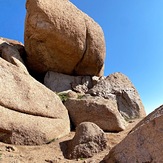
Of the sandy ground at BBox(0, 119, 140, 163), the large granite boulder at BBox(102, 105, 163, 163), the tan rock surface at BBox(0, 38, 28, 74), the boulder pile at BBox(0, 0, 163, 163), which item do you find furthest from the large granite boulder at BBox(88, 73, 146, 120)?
the large granite boulder at BBox(102, 105, 163, 163)

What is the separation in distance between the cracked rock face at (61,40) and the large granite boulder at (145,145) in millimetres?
8933

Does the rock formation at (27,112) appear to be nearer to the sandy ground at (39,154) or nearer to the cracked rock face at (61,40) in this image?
the sandy ground at (39,154)

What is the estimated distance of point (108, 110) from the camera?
10555 mm

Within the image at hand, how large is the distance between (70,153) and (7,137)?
1845mm

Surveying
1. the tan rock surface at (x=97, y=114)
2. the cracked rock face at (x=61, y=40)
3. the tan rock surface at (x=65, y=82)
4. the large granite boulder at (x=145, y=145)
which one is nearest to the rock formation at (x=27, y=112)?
the tan rock surface at (x=97, y=114)

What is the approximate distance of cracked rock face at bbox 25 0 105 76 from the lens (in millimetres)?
13625

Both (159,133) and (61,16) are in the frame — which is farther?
(61,16)

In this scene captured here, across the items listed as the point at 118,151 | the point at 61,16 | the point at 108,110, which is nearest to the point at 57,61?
the point at 61,16

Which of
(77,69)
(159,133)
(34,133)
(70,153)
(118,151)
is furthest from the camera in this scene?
(77,69)

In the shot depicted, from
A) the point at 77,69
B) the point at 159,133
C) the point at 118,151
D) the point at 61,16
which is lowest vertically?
the point at 118,151

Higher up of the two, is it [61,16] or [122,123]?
[61,16]

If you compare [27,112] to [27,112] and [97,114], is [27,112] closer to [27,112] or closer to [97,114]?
[27,112]

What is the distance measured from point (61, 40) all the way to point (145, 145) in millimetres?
9347

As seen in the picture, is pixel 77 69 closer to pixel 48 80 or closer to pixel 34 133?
pixel 48 80
